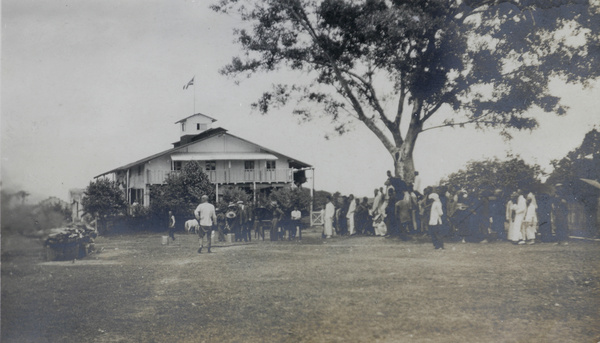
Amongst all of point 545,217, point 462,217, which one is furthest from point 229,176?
point 545,217

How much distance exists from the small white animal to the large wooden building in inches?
13.9

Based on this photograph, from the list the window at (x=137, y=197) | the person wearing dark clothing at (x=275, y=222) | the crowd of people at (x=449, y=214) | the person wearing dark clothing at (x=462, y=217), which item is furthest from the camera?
the person wearing dark clothing at (x=462, y=217)

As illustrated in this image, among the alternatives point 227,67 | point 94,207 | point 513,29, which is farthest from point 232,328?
point 513,29

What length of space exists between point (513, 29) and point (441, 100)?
106 centimetres

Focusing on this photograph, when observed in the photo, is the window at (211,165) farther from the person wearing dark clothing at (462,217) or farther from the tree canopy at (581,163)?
the tree canopy at (581,163)

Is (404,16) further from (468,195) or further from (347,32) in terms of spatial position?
(468,195)

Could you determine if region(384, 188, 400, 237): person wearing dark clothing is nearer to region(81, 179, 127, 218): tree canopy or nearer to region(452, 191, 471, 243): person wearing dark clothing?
region(452, 191, 471, 243): person wearing dark clothing

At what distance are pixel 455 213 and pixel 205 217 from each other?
2738 mm

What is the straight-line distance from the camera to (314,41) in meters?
4.48

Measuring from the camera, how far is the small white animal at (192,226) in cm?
409

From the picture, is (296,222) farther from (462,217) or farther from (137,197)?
(462,217)

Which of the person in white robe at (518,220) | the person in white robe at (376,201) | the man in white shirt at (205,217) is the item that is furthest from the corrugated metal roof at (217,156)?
the person in white robe at (518,220)

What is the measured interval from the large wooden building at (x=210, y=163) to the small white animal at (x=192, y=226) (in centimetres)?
35

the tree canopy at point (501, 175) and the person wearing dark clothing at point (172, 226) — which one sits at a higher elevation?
the tree canopy at point (501, 175)
